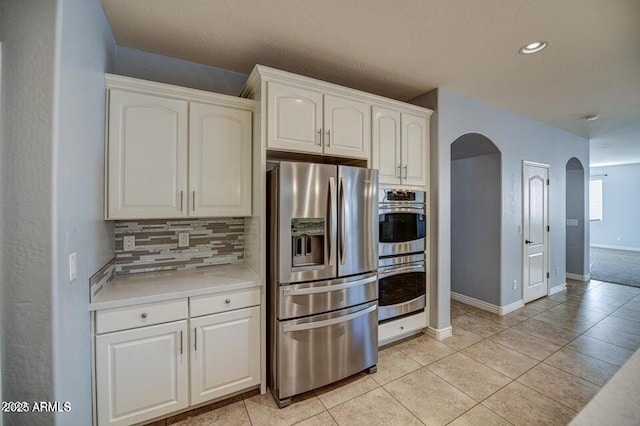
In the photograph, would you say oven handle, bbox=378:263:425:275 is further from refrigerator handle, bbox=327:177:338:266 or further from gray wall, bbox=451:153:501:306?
gray wall, bbox=451:153:501:306

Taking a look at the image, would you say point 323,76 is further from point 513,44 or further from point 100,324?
point 100,324

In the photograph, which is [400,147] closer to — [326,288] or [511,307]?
[326,288]

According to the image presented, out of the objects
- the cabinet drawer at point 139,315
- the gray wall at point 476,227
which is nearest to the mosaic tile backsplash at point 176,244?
the cabinet drawer at point 139,315

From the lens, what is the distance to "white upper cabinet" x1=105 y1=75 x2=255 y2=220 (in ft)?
5.97

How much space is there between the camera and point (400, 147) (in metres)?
2.70

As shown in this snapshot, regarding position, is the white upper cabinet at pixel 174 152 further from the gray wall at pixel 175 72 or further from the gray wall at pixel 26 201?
the gray wall at pixel 26 201

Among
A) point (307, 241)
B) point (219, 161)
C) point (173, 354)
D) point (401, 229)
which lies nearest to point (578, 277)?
point (401, 229)

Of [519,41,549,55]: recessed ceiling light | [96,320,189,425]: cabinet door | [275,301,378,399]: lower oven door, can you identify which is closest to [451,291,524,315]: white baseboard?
[275,301,378,399]: lower oven door

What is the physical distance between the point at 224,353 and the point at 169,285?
0.62 metres

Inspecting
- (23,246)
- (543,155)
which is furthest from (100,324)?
(543,155)

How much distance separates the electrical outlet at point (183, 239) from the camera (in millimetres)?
2236

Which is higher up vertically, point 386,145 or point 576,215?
point 386,145

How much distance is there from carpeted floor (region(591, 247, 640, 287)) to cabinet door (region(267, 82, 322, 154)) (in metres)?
6.62

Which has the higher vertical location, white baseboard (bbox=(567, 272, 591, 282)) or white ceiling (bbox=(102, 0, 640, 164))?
white ceiling (bbox=(102, 0, 640, 164))
